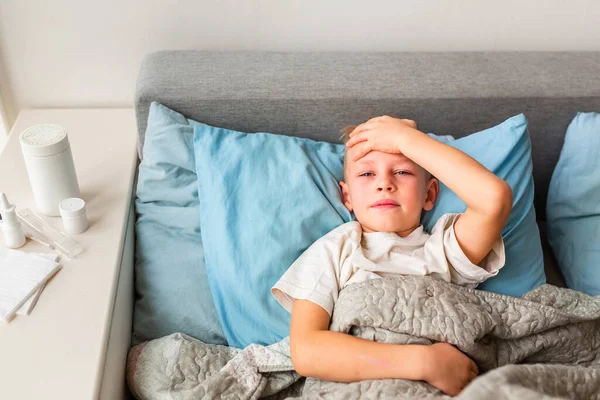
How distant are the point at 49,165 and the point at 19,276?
0.23 m

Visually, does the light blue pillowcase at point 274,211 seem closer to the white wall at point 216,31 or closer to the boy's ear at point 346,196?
the boy's ear at point 346,196

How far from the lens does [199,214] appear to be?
1.39 metres

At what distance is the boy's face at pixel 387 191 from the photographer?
1234 millimetres

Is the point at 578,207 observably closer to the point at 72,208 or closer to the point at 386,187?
the point at 386,187

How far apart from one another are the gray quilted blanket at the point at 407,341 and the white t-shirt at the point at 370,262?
41 mm

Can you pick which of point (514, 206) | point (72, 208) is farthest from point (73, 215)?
point (514, 206)

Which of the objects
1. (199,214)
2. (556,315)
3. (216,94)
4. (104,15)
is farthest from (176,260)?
(556,315)

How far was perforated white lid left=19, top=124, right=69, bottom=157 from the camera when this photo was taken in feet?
3.88

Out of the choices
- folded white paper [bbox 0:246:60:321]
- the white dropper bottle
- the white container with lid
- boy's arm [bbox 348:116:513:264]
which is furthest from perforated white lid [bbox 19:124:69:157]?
boy's arm [bbox 348:116:513:264]

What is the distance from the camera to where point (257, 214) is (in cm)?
131

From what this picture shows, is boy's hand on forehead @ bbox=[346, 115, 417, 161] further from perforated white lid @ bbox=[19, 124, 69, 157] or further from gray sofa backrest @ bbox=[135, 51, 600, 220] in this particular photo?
perforated white lid @ bbox=[19, 124, 69, 157]

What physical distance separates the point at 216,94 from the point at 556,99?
0.87 meters

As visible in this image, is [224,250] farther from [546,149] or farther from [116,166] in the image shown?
[546,149]

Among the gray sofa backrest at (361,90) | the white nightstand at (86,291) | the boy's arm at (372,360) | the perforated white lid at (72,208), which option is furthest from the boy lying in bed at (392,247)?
the perforated white lid at (72,208)
